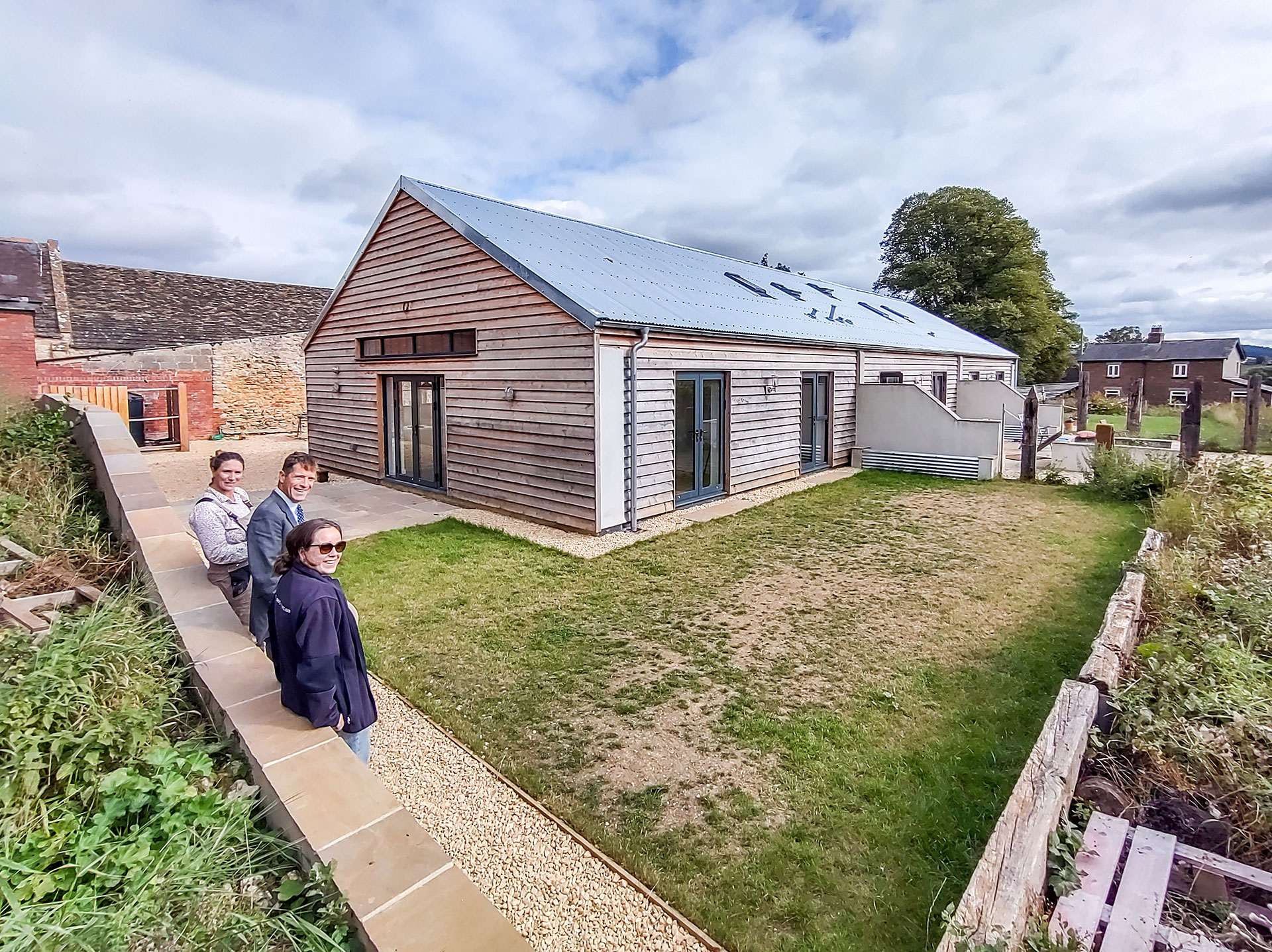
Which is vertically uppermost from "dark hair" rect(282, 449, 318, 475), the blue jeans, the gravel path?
"dark hair" rect(282, 449, 318, 475)

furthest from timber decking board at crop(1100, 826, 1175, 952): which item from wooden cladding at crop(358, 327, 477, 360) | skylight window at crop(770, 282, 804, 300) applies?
skylight window at crop(770, 282, 804, 300)

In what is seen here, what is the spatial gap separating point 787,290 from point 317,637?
1571cm

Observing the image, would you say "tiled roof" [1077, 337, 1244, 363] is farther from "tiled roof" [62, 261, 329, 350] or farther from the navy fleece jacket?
the navy fleece jacket

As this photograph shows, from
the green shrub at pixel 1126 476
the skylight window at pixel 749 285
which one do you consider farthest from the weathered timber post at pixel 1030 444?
the skylight window at pixel 749 285

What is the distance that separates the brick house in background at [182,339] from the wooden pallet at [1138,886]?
22.0 metres

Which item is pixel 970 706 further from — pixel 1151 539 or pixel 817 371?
pixel 817 371

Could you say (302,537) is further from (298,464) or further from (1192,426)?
(1192,426)

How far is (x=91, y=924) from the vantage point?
5.86ft

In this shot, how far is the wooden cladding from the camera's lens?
33.3ft

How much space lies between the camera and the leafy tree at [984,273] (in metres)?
31.6

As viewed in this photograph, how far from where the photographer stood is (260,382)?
22.1 m

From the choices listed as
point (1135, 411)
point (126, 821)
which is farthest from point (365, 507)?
point (1135, 411)

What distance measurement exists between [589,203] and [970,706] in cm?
4512

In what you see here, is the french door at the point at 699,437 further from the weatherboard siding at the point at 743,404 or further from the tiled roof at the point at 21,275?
the tiled roof at the point at 21,275
